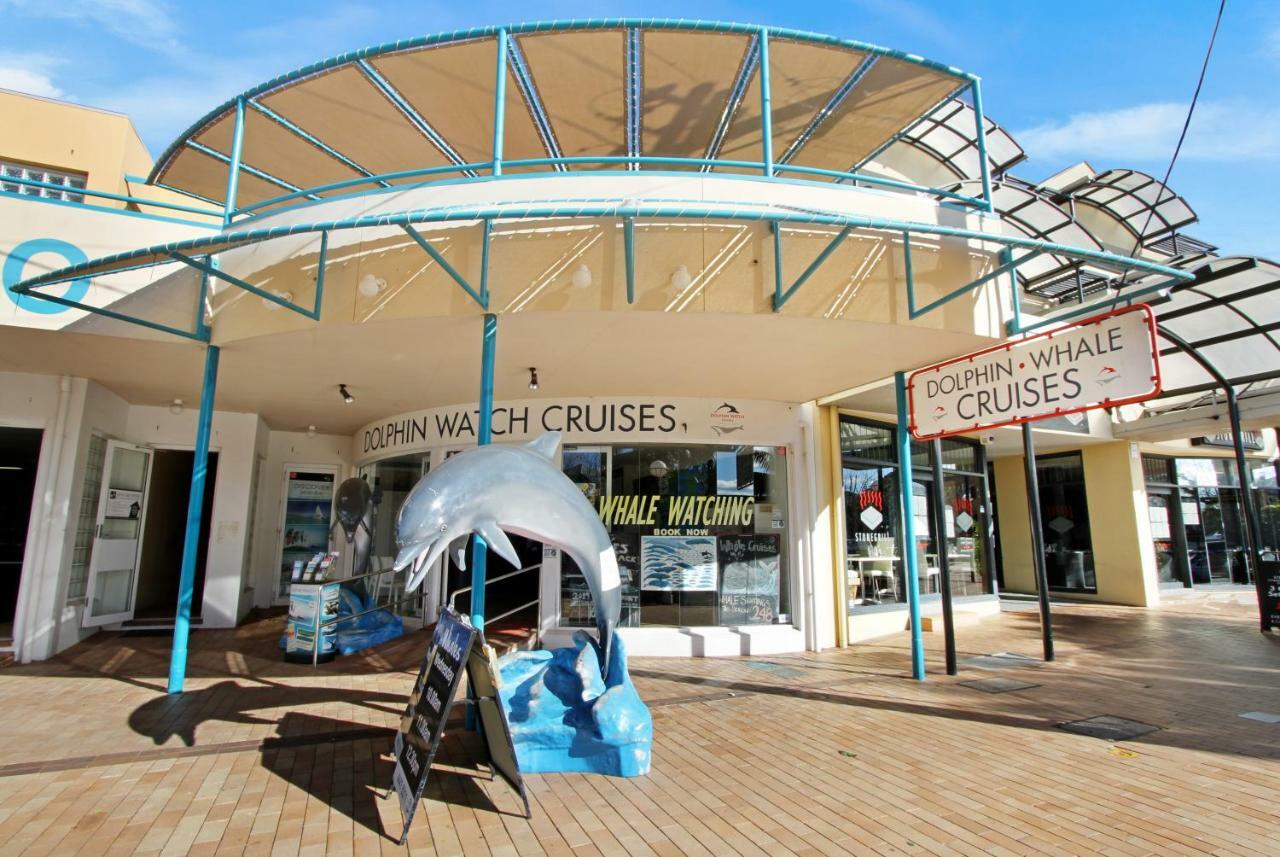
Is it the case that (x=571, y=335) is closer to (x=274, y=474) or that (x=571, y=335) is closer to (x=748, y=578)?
(x=748, y=578)

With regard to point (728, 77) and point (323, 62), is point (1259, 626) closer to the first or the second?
point (728, 77)

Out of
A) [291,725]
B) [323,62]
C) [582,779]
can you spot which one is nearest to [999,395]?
[582,779]

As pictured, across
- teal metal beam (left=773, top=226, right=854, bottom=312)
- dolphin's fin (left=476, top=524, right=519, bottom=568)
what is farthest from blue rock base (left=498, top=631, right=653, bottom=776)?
teal metal beam (left=773, top=226, right=854, bottom=312)

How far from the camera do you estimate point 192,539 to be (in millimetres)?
6098

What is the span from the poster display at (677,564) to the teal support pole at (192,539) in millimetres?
4885

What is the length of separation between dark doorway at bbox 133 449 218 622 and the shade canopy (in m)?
5.58

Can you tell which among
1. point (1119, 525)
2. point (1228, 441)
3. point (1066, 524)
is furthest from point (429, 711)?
point (1228, 441)

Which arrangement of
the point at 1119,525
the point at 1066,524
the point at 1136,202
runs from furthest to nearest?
the point at 1136,202
the point at 1066,524
the point at 1119,525

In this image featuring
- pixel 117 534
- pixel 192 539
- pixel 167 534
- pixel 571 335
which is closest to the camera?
pixel 571 335

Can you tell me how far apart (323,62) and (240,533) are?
280 inches

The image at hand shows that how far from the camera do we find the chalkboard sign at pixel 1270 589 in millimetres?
9516

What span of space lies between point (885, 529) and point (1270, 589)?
586 centimetres

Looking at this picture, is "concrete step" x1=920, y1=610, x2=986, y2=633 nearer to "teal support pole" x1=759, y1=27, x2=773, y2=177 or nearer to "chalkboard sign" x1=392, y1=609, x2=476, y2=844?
"teal support pole" x1=759, y1=27, x2=773, y2=177

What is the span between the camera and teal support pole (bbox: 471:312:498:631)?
489 centimetres
